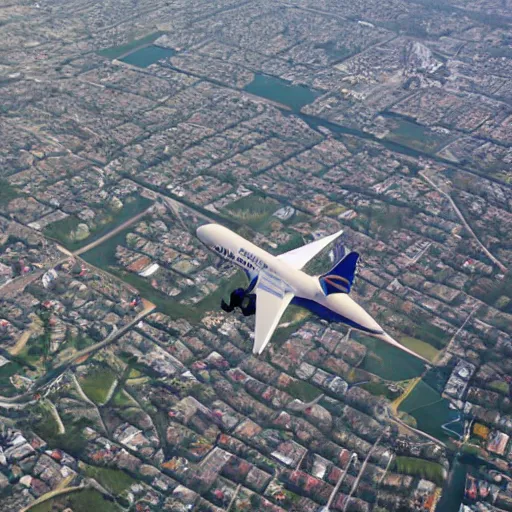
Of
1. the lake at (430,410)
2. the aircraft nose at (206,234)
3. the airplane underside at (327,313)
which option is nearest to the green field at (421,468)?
the lake at (430,410)

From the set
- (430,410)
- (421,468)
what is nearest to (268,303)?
(421,468)

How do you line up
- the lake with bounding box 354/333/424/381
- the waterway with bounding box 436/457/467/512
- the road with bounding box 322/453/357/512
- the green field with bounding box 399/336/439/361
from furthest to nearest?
the green field with bounding box 399/336/439/361 → the lake with bounding box 354/333/424/381 → the waterway with bounding box 436/457/467/512 → the road with bounding box 322/453/357/512

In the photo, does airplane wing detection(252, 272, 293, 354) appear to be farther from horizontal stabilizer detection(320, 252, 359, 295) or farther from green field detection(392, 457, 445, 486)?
green field detection(392, 457, 445, 486)

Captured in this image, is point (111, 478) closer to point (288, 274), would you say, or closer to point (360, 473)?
point (360, 473)

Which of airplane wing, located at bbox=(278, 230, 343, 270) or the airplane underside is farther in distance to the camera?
airplane wing, located at bbox=(278, 230, 343, 270)

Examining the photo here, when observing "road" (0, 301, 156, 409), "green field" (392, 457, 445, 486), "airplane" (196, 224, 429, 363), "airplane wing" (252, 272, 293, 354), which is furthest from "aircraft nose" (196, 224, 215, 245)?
"green field" (392, 457, 445, 486)

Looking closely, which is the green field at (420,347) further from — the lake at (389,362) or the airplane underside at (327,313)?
the airplane underside at (327,313)

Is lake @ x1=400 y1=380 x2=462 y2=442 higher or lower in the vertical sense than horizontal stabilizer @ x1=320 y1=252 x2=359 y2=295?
lower

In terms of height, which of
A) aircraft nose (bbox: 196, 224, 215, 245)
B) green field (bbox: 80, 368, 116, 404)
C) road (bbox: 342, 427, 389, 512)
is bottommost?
road (bbox: 342, 427, 389, 512)

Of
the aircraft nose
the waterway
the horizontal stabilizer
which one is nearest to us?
the horizontal stabilizer
